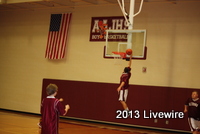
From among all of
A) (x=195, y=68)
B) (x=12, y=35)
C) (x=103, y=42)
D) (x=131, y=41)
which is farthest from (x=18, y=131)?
(x=12, y=35)

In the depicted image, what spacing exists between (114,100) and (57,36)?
466cm

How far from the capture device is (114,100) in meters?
15.7

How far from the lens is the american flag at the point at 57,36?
17.4 meters

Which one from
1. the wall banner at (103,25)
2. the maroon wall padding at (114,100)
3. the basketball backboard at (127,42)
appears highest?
the wall banner at (103,25)

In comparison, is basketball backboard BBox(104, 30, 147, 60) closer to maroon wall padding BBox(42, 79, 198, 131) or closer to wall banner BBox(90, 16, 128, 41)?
wall banner BBox(90, 16, 128, 41)

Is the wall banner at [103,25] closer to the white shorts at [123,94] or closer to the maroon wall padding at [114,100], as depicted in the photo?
the maroon wall padding at [114,100]

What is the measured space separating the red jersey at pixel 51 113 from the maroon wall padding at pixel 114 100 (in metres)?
7.84

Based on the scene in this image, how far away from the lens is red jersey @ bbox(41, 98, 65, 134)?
24.7ft

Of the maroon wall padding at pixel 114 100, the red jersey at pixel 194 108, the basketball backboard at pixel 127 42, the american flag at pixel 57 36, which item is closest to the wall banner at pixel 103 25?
the american flag at pixel 57 36

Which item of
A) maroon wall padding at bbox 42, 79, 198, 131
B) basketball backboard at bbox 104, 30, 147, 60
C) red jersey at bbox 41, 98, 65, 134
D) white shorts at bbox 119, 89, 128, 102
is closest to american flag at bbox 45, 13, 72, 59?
maroon wall padding at bbox 42, 79, 198, 131

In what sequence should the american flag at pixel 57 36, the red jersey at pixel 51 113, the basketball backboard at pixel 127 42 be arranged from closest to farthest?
the red jersey at pixel 51 113 < the basketball backboard at pixel 127 42 < the american flag at pixel 57 36

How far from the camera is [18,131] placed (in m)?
11.6

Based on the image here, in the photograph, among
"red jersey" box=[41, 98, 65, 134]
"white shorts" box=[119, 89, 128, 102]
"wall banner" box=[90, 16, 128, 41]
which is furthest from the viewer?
"wall banner" box=[90, 16, 128, 41]

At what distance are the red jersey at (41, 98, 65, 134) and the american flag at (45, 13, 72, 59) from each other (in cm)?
988
